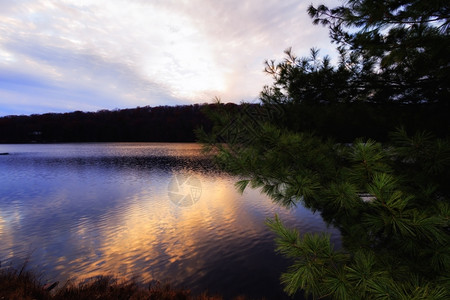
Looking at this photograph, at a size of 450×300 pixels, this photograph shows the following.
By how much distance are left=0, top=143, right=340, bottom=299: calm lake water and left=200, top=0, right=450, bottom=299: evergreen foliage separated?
109 centimetres

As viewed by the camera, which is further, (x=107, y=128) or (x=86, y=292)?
(x=107, y=128)

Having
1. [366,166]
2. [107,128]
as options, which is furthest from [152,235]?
[107,128]

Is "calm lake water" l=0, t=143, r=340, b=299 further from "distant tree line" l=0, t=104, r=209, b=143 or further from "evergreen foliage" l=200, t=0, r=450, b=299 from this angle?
"distant tree line" l=0, t=104, r=209, b=143

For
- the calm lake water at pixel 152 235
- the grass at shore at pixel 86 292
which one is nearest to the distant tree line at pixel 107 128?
the calm lake water at pixel 152 235

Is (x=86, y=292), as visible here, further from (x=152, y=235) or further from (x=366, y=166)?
(x=366, y=166)

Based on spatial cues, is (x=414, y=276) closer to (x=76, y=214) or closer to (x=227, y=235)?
(x=227, y=235)

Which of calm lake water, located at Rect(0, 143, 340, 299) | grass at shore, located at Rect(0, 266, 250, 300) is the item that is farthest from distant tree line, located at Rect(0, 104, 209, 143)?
Result: grass at shore, located at Rect(0, 266, 250, 300)

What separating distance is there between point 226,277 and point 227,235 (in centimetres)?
335

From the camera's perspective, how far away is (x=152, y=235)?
11.0 metres

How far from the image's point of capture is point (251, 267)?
8.12 meters

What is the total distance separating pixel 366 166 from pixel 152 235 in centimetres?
1096

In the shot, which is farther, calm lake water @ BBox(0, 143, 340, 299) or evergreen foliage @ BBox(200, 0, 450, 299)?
calm lake water @ BBox(0, 143, 340, 299)

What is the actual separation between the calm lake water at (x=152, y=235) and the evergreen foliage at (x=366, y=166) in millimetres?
1086

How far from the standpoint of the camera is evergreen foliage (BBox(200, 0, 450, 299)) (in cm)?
179
